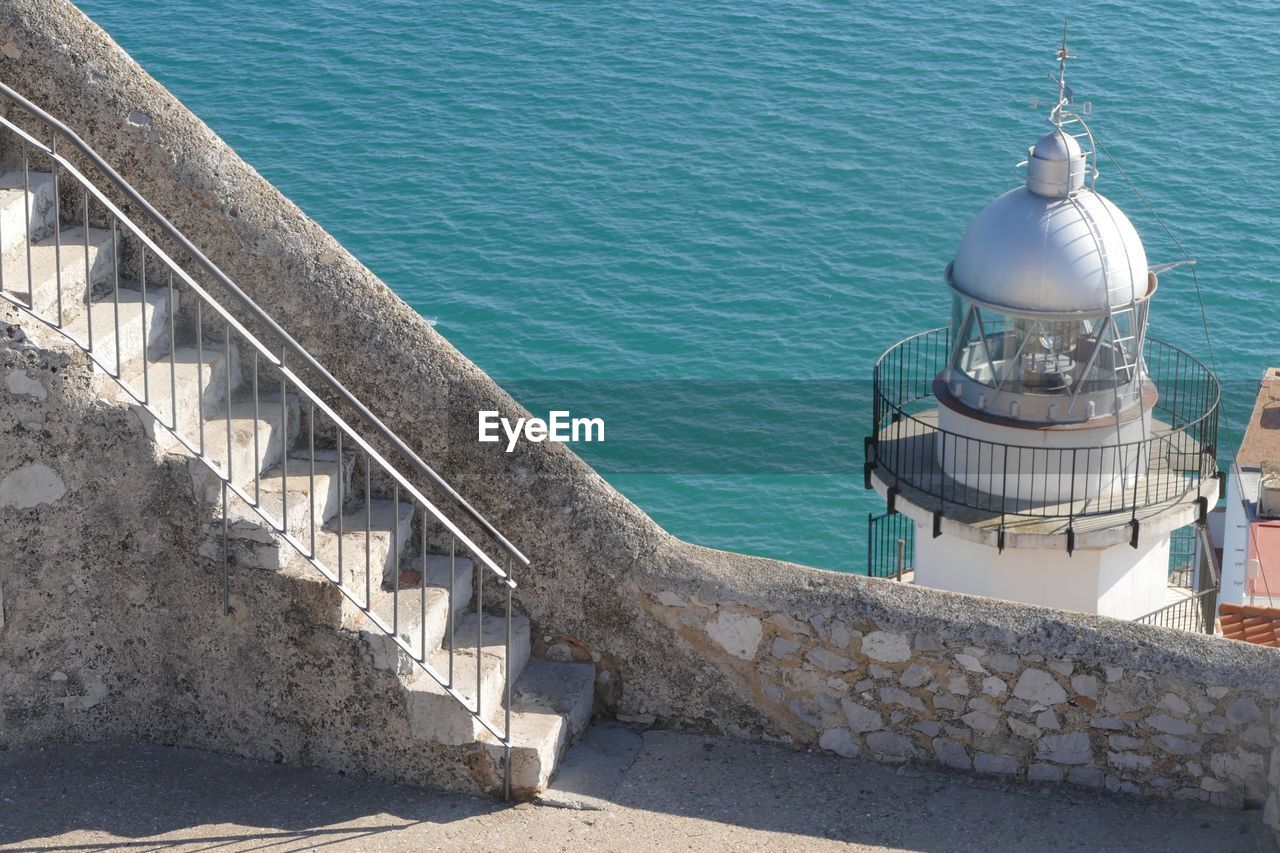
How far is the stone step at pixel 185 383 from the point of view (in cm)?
759

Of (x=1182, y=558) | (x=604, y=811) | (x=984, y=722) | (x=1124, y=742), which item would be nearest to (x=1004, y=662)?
(x=984, y=722)

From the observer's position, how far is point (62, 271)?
7.77 m

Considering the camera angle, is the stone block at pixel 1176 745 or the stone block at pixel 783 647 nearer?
the stone block at pixel 1176 745

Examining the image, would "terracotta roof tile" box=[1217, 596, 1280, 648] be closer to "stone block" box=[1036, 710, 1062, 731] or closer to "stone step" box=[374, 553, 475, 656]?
"stone block" box=[1036, 710, 1062, 731]

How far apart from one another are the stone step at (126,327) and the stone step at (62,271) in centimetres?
9

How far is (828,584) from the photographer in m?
8.02

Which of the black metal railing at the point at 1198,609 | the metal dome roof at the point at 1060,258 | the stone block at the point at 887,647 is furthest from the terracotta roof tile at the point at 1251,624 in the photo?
the stone block at the point at 887,647

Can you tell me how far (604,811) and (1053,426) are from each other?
16.8 ft

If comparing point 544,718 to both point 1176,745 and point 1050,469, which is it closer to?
point 1176,745

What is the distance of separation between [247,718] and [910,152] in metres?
39.5

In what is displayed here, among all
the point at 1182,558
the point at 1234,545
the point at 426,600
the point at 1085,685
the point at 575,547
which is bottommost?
the point at 1182,558

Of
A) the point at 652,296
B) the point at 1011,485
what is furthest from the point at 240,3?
the point at 1011,485

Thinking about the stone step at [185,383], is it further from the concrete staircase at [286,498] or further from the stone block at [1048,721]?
the stone block at [1048,721]

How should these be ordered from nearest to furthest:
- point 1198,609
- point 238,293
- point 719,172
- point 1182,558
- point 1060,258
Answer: point 238,293 → point 1060,258 → point 1198,609 → point 1182,558 → point 719,172
